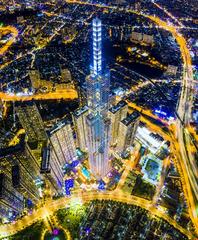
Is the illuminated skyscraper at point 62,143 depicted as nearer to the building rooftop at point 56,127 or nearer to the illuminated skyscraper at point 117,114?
the building rooftop at point 56,127

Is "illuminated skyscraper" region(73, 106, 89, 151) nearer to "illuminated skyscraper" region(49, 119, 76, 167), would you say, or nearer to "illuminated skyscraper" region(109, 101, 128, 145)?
"illuminated skyscraper" region(49, 119, 76, 167)

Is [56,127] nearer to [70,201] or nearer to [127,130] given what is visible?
[127,130]

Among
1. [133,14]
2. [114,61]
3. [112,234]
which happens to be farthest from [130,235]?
[133,14]

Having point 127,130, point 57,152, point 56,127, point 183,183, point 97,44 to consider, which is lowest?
point 183,183

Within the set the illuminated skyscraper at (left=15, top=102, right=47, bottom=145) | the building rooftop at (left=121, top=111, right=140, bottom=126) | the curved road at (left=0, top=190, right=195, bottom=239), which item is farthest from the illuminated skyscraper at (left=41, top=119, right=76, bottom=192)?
the building rooftop at (left=121, top=111, right=140, bottom=126)

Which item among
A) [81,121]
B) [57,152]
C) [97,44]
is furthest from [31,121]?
[97,44]

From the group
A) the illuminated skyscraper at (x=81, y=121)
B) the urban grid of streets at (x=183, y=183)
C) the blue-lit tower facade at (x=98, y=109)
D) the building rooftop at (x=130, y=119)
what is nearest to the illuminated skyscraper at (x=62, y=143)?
the illuminated skyscraper at (x=81, y=121)

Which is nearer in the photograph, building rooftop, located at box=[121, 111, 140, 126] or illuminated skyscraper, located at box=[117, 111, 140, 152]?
building rooftop, located at box=[121, 111, 140, 126]
